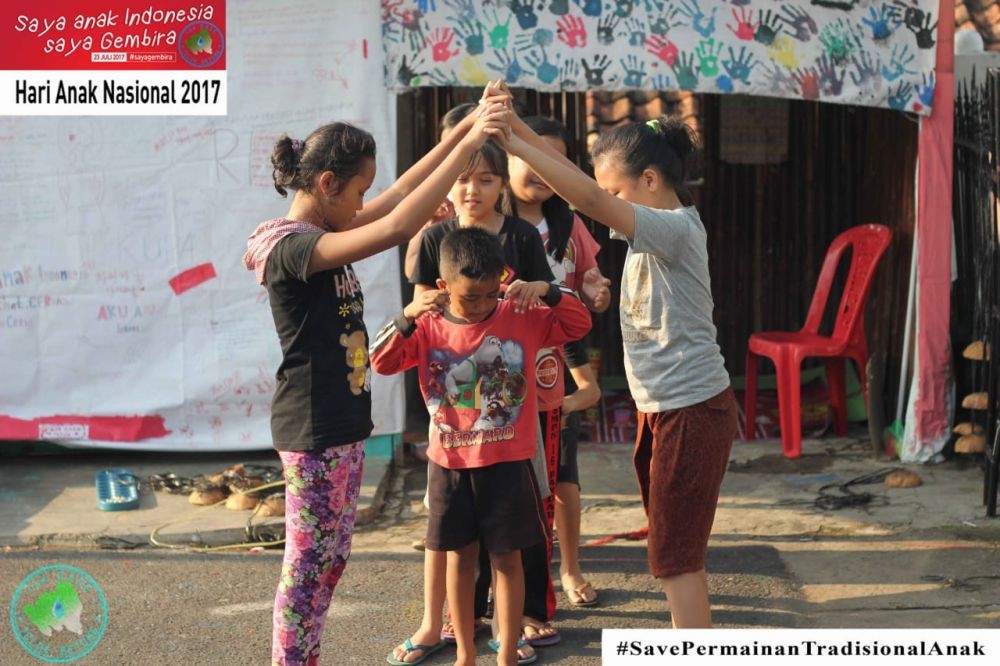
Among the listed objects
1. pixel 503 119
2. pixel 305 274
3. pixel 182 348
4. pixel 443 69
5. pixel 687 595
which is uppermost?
pixel 443 69

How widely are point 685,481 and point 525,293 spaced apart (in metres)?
0.74

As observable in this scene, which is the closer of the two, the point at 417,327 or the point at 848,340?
the point at 417,327

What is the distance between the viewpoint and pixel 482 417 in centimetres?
407

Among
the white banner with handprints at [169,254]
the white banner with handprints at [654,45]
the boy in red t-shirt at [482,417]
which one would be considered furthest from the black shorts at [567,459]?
the white banner with handprints at [654,45]

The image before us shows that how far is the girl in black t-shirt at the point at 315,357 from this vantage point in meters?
3.62

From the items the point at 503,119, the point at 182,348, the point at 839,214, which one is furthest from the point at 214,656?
the point at 839,214

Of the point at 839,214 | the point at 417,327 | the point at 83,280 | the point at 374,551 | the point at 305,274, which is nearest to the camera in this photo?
the point at 305,274

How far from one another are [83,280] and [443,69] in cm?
226

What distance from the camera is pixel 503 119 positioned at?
363 centimetres

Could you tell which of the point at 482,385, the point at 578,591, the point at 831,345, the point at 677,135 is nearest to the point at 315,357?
the point at 482,385

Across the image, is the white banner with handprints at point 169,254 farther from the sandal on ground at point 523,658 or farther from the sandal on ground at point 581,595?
the sandal on ground at point 523,658

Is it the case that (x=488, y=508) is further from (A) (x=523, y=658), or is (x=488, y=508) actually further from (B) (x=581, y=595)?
(B) (x=581, y=595)

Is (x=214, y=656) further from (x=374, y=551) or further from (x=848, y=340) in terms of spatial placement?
(x=848, y=340)

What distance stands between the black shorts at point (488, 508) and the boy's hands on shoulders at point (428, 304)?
51 centimetres
